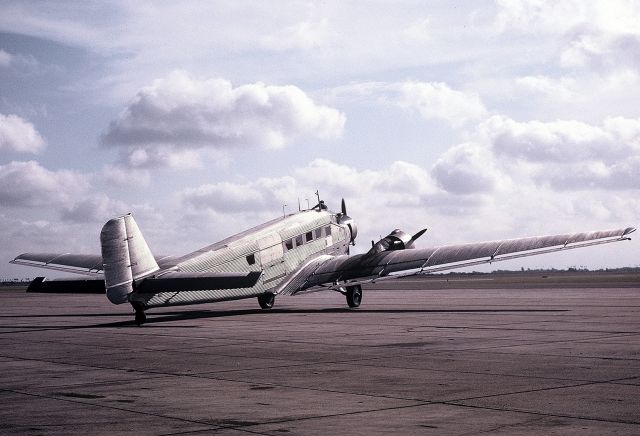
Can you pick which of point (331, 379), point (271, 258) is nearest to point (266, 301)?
point (271, 258)

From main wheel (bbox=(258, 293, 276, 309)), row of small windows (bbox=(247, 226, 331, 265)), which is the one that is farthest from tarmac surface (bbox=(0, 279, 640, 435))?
main wheel (bbox=(258, 293, 276, 309))

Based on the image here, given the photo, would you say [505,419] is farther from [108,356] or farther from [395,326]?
[395,326]

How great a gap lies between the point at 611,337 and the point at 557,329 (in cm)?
268

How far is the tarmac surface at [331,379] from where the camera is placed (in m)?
10.3

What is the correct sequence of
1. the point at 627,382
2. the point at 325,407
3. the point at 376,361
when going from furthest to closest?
the point at 376,361, the point at 627,382, the point at 325,407

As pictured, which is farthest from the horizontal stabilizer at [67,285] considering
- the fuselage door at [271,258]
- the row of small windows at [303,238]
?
the fuselage door at [271,258]

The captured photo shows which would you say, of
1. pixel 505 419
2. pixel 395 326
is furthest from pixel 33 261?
pixel 505 419

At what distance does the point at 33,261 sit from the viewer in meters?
41.1

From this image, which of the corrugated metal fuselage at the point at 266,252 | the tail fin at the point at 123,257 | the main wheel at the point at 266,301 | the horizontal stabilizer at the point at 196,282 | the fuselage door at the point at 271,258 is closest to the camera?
the horizontal stabilizer at the point at 196,282

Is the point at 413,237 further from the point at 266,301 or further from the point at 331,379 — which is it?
the point at 331,379

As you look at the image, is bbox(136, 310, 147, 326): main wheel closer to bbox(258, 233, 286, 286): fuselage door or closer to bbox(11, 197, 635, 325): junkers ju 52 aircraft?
bbox(11, 197, 635, 325): junkers ju 52 aircraft

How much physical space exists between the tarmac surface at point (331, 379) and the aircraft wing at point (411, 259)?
855 cm

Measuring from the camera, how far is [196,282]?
90.8ft

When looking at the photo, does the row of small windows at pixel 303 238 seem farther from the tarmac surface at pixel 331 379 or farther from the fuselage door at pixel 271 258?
the tarmac surface at pixel 331 379
